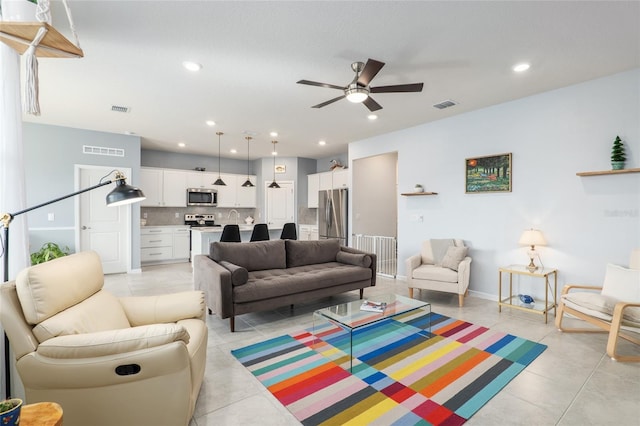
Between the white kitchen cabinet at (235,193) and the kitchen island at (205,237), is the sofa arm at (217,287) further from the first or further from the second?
the white kitchen cabinet at (235,193)

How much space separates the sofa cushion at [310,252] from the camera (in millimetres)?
4504

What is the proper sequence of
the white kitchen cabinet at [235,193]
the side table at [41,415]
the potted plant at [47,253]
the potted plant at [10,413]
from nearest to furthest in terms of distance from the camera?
the potted plant at [10,413] → the side table at [41,415] → the potted plant at [47,253] → the white kitchen cabinet at [235,193]

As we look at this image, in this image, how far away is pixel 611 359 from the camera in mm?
2682

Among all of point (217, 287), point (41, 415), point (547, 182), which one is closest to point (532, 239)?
point (547, 182)

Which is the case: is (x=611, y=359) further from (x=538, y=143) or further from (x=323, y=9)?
(x=323, y=9)

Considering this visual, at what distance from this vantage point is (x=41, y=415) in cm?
123

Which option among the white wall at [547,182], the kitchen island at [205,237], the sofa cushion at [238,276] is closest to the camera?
the sofa cushion at [238,276]

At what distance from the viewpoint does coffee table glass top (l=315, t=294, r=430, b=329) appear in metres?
2.72

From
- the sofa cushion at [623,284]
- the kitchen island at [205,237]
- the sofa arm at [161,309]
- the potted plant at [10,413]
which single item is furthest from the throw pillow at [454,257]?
the potted plant at [10,413]

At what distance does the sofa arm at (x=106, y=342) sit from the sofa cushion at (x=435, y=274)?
3.47 meters

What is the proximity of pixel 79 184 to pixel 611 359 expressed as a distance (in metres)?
7.72

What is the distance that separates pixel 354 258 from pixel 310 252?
66 cm

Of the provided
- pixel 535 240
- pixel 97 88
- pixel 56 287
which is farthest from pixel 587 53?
pixel 97 88

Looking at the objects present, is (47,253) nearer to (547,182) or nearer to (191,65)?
(191,65)
